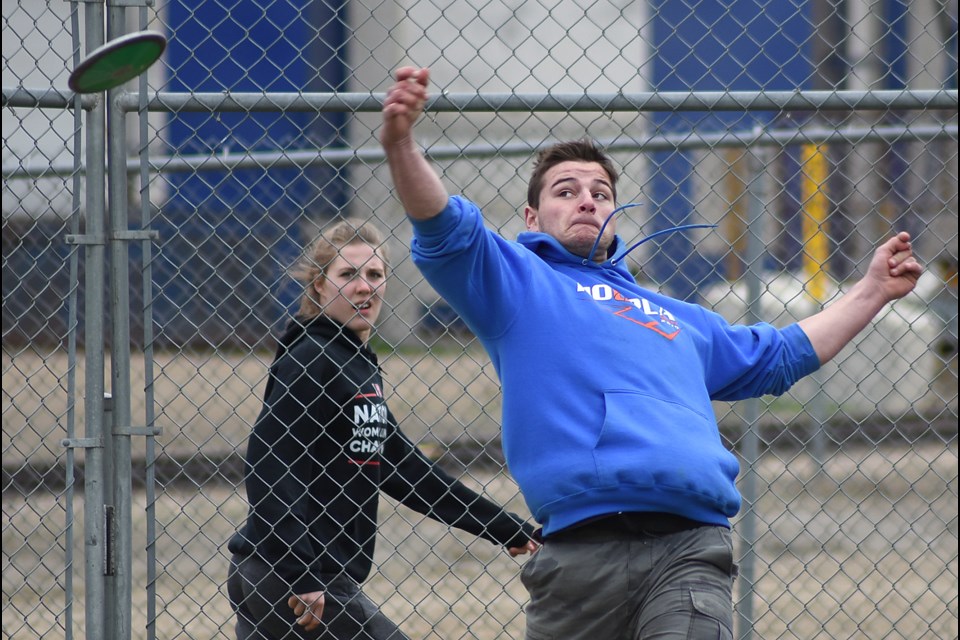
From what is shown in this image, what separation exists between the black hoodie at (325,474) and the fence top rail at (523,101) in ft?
2.25

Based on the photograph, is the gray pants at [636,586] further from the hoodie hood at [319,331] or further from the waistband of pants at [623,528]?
the hoodie hood at [319,331]

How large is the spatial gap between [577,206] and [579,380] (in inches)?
19.8

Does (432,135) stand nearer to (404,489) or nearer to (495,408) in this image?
(495,408)

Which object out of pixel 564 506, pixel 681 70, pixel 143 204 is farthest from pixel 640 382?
pixel 681 70

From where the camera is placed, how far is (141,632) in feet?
16.4

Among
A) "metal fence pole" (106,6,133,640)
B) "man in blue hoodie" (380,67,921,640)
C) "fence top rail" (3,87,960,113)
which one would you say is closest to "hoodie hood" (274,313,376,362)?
"metal fence pole" (106,6,133,640)

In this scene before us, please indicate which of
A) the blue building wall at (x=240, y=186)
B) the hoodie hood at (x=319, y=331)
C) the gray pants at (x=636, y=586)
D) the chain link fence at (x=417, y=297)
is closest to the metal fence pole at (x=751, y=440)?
the chain link fence at (x=417, y=297)

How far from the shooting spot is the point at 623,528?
2.55m

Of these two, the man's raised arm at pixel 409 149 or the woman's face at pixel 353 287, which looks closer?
the man's raised arm at pixel 409 149

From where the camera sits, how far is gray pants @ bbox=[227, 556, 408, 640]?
318 cm

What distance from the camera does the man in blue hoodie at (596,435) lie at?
2482mm

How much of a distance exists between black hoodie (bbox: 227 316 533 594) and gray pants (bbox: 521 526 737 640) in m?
0.75

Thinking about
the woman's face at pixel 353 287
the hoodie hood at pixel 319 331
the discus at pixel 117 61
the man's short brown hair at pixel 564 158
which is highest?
the discus at pixel 117 61

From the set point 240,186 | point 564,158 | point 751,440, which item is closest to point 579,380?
point 564,158
